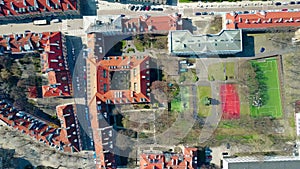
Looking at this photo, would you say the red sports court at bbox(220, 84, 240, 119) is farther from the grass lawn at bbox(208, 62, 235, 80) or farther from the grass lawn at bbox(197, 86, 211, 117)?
the grass lawn at bbox(197, 86, 211, 117)

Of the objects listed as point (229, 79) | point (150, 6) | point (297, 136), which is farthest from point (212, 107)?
point (150, 6)

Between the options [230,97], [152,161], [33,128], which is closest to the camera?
[152,161]

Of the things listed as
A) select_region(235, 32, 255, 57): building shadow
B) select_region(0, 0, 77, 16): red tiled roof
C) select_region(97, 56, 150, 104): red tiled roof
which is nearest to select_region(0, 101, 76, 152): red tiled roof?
select_region(97, 56, 150, 104): red tiled roof

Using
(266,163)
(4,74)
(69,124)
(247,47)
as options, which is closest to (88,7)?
(4,74)

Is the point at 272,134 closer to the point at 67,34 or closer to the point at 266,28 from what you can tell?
the point at 266,28

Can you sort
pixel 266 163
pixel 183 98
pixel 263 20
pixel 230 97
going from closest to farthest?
pixel 263 20 → pixel 266 163 → pixel 230 97 → pixel 183 98

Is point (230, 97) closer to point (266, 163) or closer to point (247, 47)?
point (247, 47)

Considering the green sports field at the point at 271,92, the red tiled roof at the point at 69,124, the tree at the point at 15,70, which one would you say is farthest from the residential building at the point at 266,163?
the tree at the point at 15,70
